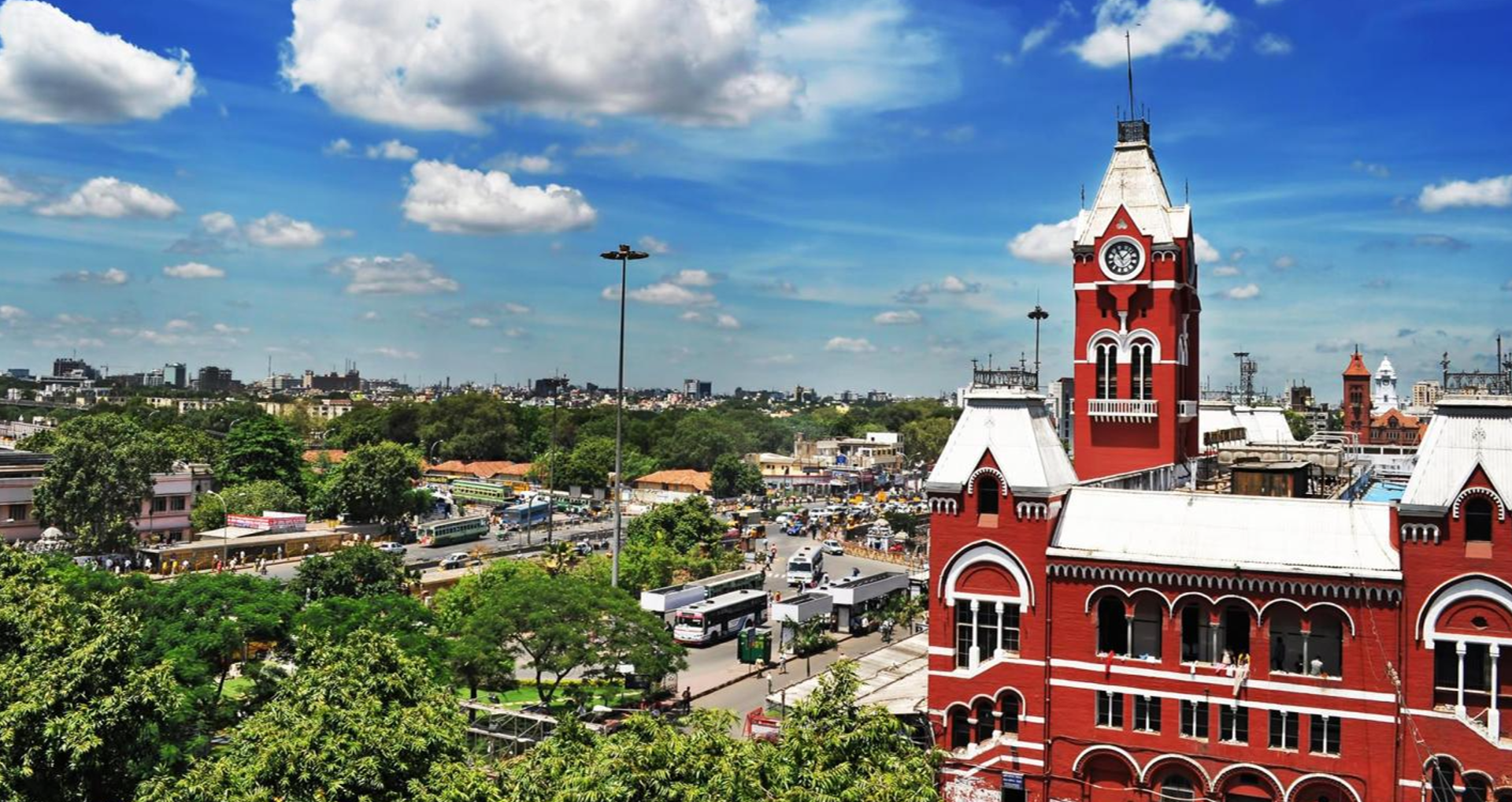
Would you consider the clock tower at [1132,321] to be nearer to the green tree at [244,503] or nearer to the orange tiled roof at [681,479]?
the green tree at [244,503]

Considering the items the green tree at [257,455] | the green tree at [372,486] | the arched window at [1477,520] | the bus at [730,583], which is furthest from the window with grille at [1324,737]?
the green tree at [257,455]

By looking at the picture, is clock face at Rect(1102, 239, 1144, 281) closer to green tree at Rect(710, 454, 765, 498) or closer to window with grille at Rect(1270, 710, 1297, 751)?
window with grille at Rect(1270, 710, 1297, 751)

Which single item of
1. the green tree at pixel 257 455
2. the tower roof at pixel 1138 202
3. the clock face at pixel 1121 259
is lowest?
the green tree at pixel 257 455

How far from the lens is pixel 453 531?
10538cm

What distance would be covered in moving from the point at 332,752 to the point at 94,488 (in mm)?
68436

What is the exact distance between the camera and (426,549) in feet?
335

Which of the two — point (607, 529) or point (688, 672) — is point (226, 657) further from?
point (607, 529)

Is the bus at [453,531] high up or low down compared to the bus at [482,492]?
down

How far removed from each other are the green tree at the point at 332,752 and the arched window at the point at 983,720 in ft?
56.7

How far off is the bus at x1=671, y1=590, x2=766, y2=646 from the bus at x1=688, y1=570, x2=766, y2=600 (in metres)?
1.25

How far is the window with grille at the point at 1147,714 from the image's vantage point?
114ft

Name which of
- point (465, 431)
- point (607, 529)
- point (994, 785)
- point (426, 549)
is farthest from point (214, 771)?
point (465, 431)

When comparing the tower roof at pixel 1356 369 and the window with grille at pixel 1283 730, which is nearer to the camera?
the window with grille at pixel 1283 730

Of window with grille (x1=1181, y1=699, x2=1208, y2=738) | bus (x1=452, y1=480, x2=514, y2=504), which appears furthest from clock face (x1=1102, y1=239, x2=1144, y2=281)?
bus (x1=452, y1=480, x2=514, y2=504)
